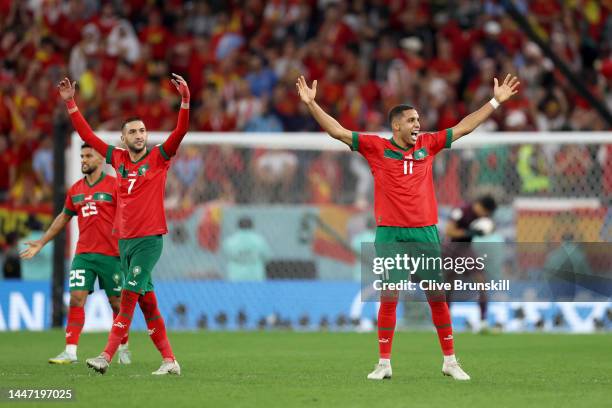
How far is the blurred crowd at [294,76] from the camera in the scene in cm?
1886

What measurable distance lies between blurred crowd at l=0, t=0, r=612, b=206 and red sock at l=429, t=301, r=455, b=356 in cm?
840

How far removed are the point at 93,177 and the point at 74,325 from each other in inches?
56.5

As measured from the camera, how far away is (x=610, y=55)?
2280cm

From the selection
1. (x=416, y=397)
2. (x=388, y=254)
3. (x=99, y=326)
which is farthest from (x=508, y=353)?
(x=99, y=326)

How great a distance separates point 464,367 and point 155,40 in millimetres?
13372

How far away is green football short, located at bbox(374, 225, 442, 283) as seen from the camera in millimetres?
10211

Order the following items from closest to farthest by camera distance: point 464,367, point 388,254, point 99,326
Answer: point 388,254
point 464,367
point 99,326

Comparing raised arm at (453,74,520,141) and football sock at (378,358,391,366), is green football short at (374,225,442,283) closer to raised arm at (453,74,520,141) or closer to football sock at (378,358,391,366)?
football sock at (378,358,391,366)

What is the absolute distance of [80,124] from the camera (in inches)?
428

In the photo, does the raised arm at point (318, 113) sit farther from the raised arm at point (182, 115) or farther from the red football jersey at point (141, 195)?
the red football jersey at point (141, 195)

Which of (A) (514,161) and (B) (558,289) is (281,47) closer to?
(A) (514,161)

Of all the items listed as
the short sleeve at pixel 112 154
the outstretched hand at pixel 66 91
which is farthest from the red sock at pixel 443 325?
the outstretched hand at pixel 66 91

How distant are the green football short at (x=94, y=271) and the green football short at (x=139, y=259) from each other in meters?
1.85

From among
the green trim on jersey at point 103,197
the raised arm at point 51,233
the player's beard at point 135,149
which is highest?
the player's beard at point 135,149
